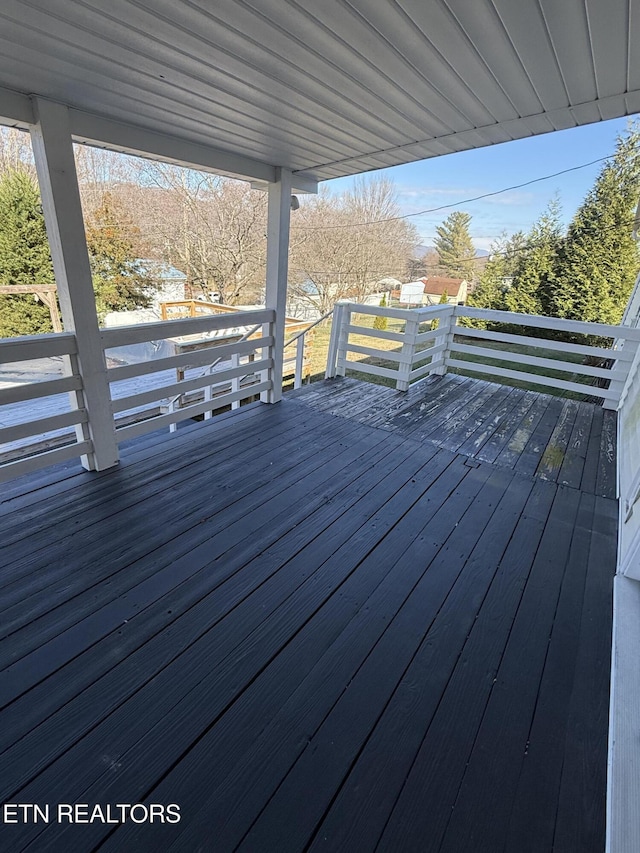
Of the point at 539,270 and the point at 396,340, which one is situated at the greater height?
Result: the point at 539,270

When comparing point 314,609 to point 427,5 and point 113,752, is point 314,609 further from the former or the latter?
point 427,5

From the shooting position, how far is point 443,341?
514 cm

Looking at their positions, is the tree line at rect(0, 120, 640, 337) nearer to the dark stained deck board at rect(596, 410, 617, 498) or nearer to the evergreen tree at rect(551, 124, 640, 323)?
the evergreen tree at rect(551, 124, 640, 323)

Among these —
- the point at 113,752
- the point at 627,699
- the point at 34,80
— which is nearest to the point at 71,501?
the point at 113,752

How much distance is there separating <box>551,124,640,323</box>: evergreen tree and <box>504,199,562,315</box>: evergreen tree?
0.24 metres

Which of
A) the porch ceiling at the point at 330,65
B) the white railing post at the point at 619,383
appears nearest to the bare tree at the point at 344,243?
the white railing post at the point at 619,383

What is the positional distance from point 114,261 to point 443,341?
22.5 feet

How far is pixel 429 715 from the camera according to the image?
1.31 metres

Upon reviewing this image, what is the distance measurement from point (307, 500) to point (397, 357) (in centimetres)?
259

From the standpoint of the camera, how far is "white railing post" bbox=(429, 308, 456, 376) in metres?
5.02

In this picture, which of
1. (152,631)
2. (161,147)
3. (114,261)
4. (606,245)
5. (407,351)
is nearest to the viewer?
(152,631)

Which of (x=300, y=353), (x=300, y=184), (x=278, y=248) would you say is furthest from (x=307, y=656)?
(x=300, y=353)

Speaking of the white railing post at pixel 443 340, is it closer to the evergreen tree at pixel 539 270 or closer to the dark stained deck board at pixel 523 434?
the dark stained deck board at pixel 523 434

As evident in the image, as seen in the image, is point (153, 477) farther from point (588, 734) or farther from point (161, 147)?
point (588, 734)
